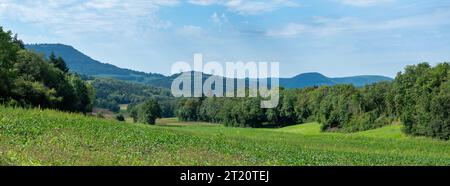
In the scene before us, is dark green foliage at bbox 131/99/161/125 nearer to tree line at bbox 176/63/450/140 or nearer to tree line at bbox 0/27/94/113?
tree line at bbox 176/63/450/140

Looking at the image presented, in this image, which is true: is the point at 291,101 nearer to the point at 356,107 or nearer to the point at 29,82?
the point at 356,107

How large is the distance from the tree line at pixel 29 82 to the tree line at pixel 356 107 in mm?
53847

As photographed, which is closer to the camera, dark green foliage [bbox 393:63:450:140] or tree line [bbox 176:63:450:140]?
dark green foliage [bbox 393:63:450:140]

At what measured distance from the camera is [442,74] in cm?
9331

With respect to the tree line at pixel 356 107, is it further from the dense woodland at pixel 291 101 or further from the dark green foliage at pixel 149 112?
the dark green foliage at pixel 149 112

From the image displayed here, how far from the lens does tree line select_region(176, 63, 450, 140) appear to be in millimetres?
87688

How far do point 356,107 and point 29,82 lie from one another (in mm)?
69904

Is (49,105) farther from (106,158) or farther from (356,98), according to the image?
(356,98)

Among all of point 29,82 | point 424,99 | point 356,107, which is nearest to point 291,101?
point 356,107

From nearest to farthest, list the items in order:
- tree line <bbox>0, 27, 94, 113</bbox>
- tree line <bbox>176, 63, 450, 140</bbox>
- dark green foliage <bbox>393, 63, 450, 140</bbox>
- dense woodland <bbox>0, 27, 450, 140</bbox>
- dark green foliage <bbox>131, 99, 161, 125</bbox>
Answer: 1. tree line <bbox>0, 27, 94, 113</bbox>
2. dense woodland <bbox>0, 27, 450, 140</bbox>
3. dark green foliage <bbox>393, 63, 450, 140</bbox>
4. tree line <bbox>176, 63, 450, 140</bbox>
5. dark green foliage <bbox>131, 99, 161, 125</bbox>

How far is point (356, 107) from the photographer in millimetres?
113000

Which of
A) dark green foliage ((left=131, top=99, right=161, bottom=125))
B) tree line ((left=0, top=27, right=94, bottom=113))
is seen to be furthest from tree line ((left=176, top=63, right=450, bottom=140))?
tree line ((left=0, top=27, right=94, bottom=113))
